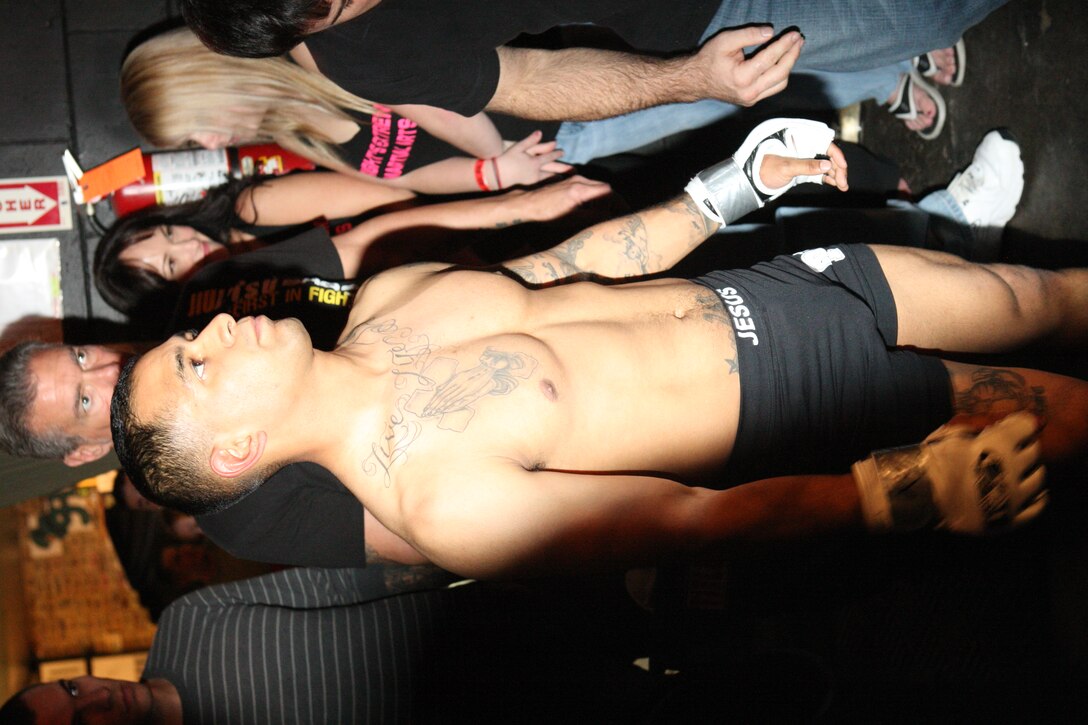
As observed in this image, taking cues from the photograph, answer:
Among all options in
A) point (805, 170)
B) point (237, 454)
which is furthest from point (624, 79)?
point (237, 454)

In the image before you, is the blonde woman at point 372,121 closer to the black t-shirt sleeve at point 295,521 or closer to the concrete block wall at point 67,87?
the concrete block wall at point 67,87

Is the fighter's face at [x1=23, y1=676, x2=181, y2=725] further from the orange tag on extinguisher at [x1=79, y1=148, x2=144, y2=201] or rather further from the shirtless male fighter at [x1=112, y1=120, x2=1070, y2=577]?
the orange tag on extinguisher at [x1=79, y1=148, x2=144, y2=201]

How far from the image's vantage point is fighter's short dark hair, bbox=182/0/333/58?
6.91 ft

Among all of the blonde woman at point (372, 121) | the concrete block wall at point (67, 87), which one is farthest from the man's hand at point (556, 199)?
the concrete block wall at point (67, 87)

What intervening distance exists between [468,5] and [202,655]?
2579mm

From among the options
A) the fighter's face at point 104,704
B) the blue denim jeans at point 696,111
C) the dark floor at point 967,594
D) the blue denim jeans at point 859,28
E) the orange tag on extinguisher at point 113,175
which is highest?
the blue denim jeans at point 859,28

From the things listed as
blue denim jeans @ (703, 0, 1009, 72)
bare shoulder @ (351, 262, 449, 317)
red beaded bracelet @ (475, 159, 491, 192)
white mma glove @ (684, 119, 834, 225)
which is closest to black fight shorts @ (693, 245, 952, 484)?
white mma glove @ (684, 119, 834, 225)

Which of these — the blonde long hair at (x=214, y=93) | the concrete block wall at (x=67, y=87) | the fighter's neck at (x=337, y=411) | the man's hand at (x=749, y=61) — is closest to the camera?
the fighter's neck at (x=337, y=411)

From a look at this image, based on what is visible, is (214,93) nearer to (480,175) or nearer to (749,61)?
(480,175)

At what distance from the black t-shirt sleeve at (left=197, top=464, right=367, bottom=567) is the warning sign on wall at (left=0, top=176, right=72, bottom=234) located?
2409 millimetres

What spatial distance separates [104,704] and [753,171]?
3176 mm

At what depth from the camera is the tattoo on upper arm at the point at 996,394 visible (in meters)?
2.04

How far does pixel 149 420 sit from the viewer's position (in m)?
2.03

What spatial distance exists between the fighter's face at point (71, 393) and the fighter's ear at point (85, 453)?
0.14ft
